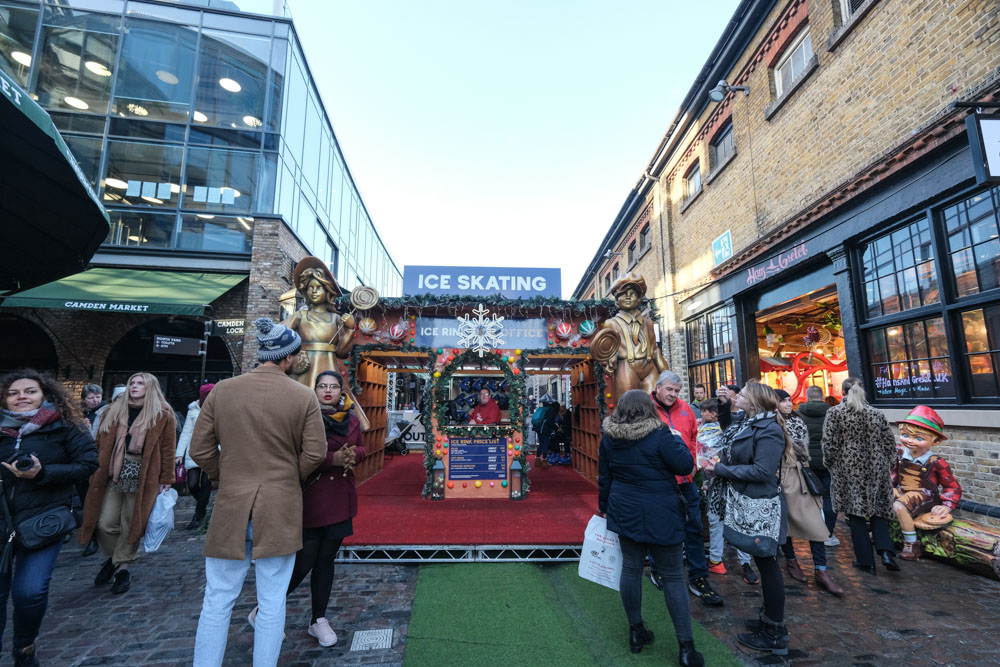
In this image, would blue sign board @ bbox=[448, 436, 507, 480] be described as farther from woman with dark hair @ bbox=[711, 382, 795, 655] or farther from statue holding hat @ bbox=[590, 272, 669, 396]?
woman with dark hair @ bbox=[711, 382, 795, 655]

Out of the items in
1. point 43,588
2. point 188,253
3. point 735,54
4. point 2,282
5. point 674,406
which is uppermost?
point 735,54

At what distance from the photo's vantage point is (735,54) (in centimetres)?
967

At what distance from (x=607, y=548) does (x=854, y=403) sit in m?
3.17

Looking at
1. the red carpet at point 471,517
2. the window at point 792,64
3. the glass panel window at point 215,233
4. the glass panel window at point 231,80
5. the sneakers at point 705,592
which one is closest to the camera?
the sneakers at point 705,592

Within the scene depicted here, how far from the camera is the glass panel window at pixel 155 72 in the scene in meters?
12.3

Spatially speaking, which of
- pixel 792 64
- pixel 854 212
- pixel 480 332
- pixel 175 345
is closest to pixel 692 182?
pixel 792 64

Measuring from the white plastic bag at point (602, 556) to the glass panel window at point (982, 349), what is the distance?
5.10m

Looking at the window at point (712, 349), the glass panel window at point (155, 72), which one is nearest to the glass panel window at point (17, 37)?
the glass panel window at point (155, 72)

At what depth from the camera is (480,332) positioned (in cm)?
696

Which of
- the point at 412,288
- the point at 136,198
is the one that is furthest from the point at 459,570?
the point at 136,198

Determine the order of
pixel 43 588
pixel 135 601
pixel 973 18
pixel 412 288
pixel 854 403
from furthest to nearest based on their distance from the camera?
1. pixel 412 288
2. pixel 973 18
3. pixel 854 403
4. pixel 135 601
5. pixel 43 588

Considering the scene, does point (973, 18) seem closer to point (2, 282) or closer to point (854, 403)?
point (854, 403)

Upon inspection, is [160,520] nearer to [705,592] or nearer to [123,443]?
[123,443]

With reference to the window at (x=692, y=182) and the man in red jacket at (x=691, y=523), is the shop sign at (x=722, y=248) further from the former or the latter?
the man in red jacket at (x=691, y=523)
